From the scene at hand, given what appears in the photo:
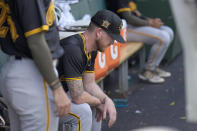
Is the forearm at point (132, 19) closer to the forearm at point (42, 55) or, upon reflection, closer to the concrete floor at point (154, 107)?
the concrete floor at point (154, 107)

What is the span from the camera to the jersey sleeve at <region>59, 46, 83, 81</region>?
2770 mm

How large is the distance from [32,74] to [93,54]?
0.86m

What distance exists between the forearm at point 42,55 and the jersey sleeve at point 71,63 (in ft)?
1.81

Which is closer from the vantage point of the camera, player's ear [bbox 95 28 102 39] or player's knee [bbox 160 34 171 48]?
player's ear [bbox 95 28 102 39]

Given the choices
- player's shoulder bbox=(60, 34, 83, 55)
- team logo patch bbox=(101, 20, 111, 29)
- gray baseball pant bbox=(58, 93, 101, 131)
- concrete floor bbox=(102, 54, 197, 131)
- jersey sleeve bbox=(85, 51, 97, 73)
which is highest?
team logo patch bbox=(101, 20, 111, 29)

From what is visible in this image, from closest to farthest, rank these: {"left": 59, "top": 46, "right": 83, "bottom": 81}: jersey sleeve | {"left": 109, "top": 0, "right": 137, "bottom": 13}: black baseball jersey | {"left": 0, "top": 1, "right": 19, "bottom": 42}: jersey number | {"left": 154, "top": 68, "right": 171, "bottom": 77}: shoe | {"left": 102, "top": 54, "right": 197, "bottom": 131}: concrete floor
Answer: {"left": 0, "top": 1, "right": 19, "bottom": 42}: jersey number, {"left": 59, "top": 46, "right": 83, "bottom": 81}: jersey sleeve, {"left": 102, "top": 54, "right": 197, "bottom": 131}: concrete floor, {"left": 109, "top": 0, "right": 137, "bottom": 13}: black baseball jersey, {"left": 154, "top": 68, "right": 171, "bottom": 77}: shoe

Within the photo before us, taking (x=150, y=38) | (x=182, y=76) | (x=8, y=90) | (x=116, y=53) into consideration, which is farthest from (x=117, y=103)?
(x=8, y=90)

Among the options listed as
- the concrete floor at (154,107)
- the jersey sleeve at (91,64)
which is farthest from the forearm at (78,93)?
the concrete floor at (154,107)

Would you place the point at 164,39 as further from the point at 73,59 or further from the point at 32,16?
the point at 32,16

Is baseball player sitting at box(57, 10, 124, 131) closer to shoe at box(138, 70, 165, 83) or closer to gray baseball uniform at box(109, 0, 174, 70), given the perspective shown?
gray baseball uniform at box(109, 0, 174, 70)

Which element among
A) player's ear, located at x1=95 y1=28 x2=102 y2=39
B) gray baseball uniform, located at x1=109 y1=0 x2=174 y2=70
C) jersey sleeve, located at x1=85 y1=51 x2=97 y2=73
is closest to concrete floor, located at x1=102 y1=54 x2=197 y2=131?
gray baseball uniform, located at x1=109 y1=0 x2=174 y2=70

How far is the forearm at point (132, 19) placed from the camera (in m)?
5.79

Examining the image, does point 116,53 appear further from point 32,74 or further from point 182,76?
point 32,74

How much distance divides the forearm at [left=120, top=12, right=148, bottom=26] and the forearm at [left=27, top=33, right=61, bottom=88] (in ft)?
12.2
